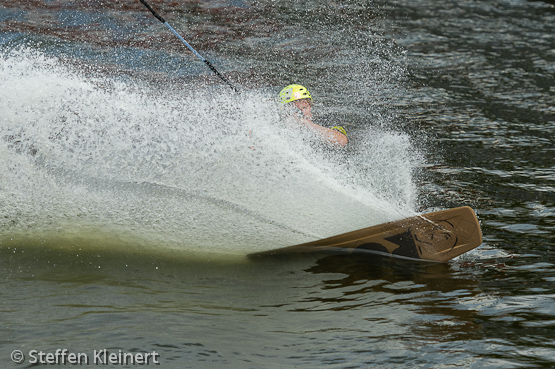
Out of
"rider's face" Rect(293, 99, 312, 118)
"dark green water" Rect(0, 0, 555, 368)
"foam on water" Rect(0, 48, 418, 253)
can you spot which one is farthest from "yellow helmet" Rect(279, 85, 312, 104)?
"foam on water" Rect(0, 48, 418, 253)

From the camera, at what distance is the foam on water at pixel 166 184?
6.91m

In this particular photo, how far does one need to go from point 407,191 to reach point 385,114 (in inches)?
193

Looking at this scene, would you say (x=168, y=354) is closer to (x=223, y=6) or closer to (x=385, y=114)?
(x=385, y=114)

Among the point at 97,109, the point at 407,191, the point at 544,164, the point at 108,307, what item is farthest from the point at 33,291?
the point at 544,164

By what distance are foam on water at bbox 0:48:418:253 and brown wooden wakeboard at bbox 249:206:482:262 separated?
0.11m

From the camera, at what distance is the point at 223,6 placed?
22031 mm

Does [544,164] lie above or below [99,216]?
above

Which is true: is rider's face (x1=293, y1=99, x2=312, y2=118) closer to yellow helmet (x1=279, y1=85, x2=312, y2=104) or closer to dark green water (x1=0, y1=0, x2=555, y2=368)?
yellow helmet (x1=279, y1=85, x2=312, y2=104)

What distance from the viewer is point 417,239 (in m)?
6.85

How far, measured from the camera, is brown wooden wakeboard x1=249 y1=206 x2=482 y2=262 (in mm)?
6707

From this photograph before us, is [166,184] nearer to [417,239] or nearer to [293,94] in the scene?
[293,94]

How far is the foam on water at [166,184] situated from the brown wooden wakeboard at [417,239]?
4.2 inches

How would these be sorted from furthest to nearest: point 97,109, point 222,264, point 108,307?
point 97,109 → point 222,264 → point 108,307

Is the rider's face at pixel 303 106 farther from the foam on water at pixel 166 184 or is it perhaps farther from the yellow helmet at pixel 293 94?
the foam on water at pixel 166 184
